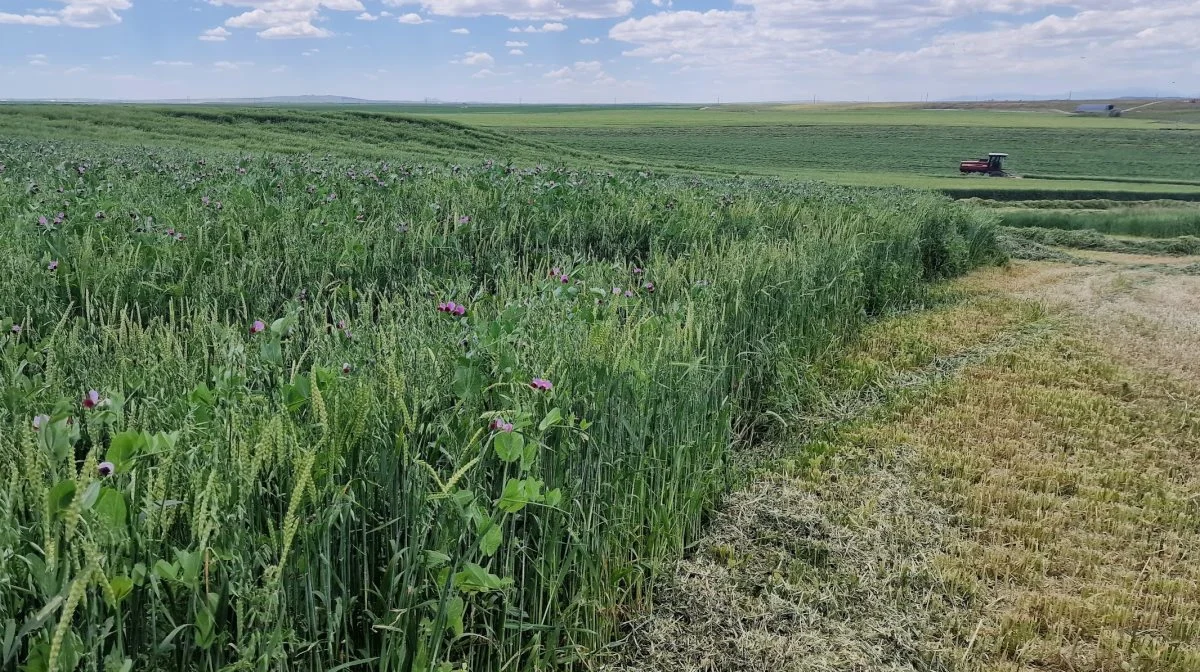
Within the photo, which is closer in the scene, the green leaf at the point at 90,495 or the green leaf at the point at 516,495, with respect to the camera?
the green leaf at the point at 90,495

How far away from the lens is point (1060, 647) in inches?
101

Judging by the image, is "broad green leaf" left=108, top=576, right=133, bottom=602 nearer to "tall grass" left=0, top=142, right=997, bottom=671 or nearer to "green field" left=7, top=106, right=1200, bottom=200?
"tall grass" left=0, top=142, right=997, bottom=671

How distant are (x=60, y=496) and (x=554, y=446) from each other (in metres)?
1.41

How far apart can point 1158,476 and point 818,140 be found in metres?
38.1

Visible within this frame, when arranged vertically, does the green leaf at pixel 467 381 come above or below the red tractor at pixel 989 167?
below

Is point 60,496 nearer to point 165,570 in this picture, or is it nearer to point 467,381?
point 165,570

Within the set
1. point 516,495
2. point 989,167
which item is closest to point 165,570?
point 516,495

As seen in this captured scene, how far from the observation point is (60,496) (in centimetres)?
123

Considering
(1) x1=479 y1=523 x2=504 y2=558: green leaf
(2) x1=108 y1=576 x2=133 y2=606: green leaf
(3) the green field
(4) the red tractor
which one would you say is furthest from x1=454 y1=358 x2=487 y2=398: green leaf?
(4) the red tractor

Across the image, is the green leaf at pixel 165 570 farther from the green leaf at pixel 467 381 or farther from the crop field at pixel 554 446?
the green leaf at pixel 467 381

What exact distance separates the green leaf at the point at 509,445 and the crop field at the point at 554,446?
1 centimetres

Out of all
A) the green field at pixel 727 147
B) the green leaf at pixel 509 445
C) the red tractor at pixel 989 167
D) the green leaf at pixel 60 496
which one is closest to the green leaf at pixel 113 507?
the green leaf at pixel 60 496

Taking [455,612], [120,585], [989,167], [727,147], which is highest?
[727,147]

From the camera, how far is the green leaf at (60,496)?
1.22m
